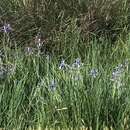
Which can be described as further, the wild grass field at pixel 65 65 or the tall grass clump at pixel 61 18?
the tall grass clump at pixel 61 18

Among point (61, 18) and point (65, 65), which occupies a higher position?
point (61, 18)

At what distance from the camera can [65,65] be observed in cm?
498

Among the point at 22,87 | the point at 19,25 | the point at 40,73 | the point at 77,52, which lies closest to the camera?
the point at 22,87

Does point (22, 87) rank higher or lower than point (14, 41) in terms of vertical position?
lower

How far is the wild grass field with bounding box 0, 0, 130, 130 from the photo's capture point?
434 cm

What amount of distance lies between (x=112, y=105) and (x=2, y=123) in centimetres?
90

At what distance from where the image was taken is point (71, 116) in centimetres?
435

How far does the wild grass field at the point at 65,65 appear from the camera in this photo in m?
4.34

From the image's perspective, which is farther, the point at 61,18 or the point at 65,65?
the point at 61,18

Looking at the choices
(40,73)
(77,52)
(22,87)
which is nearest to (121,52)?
(77,52)

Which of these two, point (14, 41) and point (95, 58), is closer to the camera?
point (95, 58)

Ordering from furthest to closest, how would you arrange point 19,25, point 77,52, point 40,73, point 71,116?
point 19,25 < point 77,52 < point 40,73 < point 71,116

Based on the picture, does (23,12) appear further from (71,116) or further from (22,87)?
(71,116)

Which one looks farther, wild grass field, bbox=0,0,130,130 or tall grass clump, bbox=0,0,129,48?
tall grass clump, bbox=0,0,129,48
